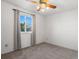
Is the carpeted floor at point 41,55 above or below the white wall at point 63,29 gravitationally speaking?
below

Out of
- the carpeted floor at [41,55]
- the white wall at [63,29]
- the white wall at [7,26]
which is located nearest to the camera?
the carpeted floor at [41,55]

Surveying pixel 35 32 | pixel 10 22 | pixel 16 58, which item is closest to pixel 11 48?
pixel 16 58

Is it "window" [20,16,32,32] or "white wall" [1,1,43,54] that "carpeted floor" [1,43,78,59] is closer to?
"white wall" [1,1,43,54]

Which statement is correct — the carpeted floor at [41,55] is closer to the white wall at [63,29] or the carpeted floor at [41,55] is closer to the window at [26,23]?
the white wall at [63,29]

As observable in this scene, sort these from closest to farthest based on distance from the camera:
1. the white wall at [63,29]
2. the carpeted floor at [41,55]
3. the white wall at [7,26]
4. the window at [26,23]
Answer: the carpeted floor at [41,55]
the white wall at [7,26]
the white wall at [63,29]
the window at [26,23]

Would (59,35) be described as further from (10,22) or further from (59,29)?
(10,22)

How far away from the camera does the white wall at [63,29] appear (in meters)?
3.45

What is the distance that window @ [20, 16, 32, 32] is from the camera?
3.81 meters

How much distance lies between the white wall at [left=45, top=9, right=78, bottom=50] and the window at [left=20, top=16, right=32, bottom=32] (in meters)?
1.45

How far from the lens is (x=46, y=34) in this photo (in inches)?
197

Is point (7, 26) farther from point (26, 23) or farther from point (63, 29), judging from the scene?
point (63, 29)

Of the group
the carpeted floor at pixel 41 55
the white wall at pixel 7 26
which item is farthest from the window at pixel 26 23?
the carpeted floor at pixel 41 55

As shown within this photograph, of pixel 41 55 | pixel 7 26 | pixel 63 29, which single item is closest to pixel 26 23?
pixel 7 26

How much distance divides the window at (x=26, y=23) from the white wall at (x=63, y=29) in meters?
1.45
